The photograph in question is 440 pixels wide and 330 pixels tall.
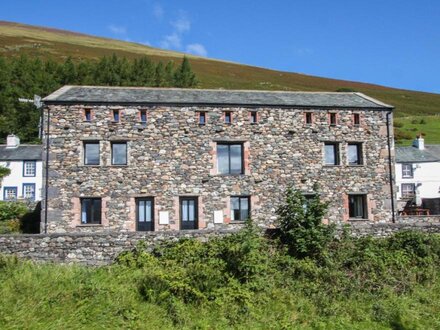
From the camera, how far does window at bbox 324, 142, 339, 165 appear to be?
933 inches

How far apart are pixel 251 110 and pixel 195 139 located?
141 inches

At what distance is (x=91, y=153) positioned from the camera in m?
22.1

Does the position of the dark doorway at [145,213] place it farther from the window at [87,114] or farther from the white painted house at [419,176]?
the white painted house at [419,176]

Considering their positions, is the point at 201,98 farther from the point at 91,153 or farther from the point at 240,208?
the point at 91,153

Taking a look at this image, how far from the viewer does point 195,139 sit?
2253cm

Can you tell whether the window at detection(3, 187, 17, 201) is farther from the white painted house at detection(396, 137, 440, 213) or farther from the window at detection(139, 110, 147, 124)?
the white painted house at detection(396, 137, 440, 213)

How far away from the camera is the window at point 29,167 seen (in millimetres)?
37781

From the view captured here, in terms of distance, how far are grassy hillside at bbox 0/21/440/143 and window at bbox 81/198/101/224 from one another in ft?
218

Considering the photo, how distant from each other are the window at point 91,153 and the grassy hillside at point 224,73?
65395 mm

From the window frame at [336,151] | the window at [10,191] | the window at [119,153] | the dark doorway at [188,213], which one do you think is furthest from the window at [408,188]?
the window at [10,191]

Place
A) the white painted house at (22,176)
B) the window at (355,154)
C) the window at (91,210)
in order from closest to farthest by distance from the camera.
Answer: the window at (91,210) → the window at (355,154) → the white painted house at (22,176)

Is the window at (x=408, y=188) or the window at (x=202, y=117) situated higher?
the window at (x=202, y=117)

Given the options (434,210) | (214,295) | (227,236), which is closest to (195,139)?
(227,236)

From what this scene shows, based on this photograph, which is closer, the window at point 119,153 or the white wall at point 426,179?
the window at point 119,153
